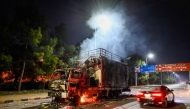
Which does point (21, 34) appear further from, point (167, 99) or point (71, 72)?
point (167, 99)

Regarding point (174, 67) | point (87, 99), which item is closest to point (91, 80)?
point (87, 99)

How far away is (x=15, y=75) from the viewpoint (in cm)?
3341

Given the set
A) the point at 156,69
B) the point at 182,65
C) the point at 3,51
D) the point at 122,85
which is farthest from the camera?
the point at 156,69

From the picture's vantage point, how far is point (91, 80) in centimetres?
1666

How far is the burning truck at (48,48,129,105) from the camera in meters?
13.2

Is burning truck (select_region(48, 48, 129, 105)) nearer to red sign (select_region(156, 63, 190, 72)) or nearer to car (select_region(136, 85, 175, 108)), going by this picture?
car (select_region(136, 85, 175, 108))

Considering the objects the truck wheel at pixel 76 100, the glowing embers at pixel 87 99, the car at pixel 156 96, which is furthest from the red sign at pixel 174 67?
the truck wheel at pixel 76 100

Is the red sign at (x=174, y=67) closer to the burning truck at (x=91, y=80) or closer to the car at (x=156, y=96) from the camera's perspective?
the burning truck at (x=91, y=80)

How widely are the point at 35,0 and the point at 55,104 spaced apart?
846 inches

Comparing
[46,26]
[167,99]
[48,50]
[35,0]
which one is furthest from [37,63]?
[167,99]

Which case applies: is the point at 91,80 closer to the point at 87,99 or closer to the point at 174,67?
the point at 87,99

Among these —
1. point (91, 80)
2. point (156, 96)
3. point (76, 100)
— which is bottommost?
point (76, 100)

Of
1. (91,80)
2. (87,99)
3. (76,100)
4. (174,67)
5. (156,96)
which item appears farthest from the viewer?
(174,67)

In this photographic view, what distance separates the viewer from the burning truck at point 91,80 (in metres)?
13.2
